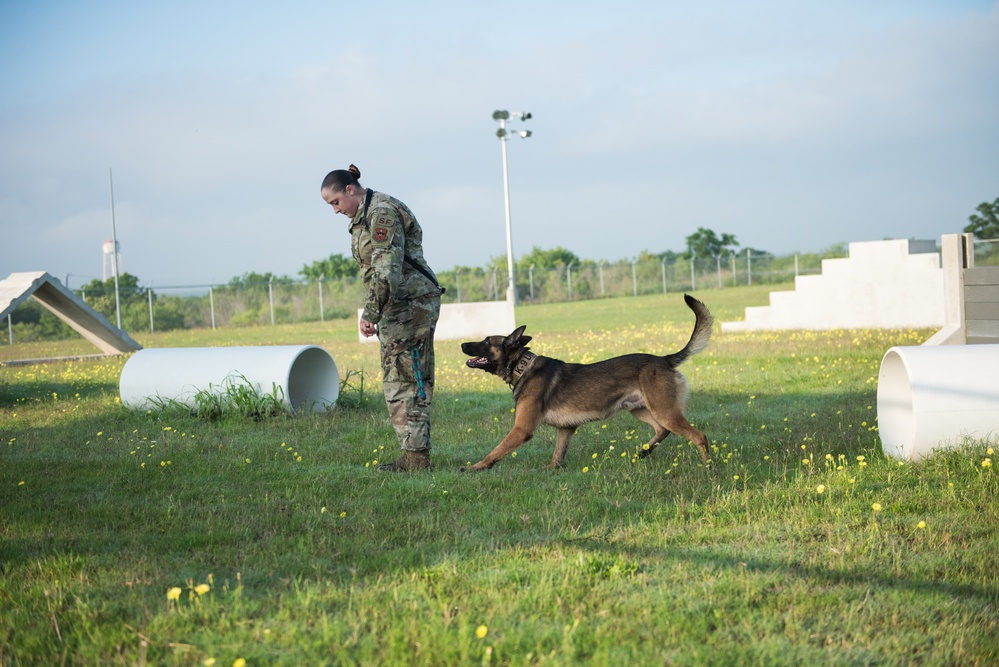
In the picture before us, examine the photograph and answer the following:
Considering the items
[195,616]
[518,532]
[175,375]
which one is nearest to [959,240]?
[518,532]

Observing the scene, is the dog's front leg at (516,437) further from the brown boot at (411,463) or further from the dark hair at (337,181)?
the dark hair at (337,181)

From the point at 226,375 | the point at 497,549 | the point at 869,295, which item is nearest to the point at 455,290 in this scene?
the point at 869,295

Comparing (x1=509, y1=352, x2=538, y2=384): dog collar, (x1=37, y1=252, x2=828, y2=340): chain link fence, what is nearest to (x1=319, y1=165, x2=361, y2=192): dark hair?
(x1=509, y1=352, x2=538, y2=384): dog collar

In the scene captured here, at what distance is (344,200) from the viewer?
20.3 feet

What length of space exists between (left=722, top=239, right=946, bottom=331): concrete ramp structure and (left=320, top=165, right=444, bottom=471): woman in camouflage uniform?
14.7 metres

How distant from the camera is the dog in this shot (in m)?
6.37

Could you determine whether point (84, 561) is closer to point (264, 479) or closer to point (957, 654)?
point (264, 479)

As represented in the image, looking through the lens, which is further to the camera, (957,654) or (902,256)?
(902,256)

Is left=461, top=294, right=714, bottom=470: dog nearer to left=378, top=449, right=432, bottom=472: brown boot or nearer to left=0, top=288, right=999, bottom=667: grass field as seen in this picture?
left=0, top=288, right=999, bottom=667: grass field

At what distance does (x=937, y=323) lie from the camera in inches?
714

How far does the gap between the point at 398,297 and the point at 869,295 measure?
16036 millimetres

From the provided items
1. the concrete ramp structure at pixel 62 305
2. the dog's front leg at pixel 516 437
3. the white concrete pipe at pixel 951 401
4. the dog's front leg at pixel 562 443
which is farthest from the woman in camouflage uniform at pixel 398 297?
the concrete ramp structure at pixel 62 305

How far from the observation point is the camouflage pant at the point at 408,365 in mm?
6375

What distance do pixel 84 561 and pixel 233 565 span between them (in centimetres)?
73
